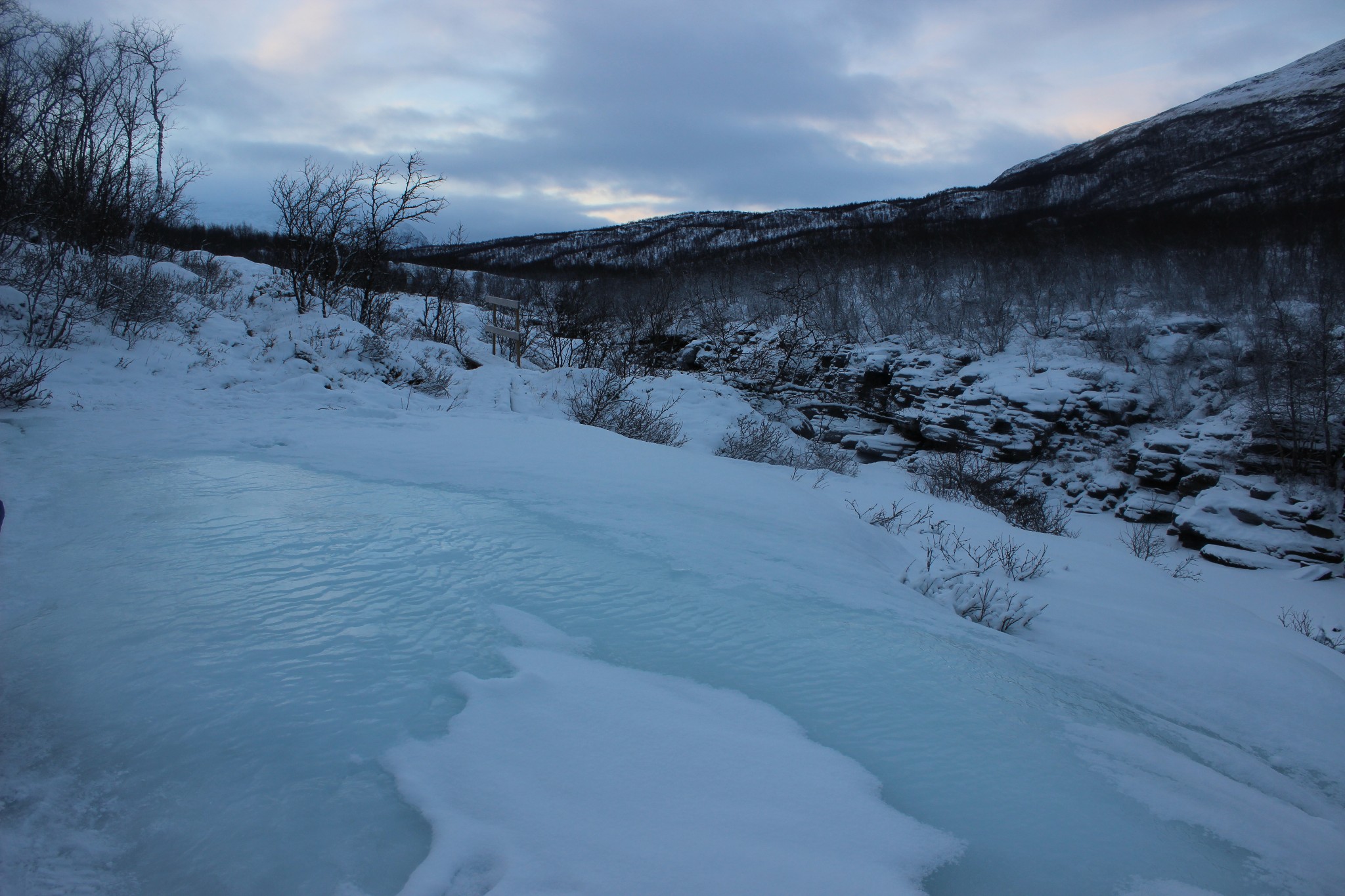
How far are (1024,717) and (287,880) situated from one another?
260 cm

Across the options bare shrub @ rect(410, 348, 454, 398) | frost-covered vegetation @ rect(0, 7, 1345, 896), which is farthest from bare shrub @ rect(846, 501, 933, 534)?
bare shrub @ rect(410, 348, 454, 398)

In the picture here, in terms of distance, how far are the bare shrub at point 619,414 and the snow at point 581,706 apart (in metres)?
5.57

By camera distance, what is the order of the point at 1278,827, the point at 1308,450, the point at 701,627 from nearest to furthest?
the point at 1278,827
the point at 701,627
the point at 1308,450

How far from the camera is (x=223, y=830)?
1.68 metres

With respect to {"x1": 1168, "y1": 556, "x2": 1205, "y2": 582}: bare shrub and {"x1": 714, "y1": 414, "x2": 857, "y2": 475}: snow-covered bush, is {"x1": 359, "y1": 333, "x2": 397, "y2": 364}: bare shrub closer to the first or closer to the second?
{"x1": 714, "y1": 414, "x2": 857, "y2": 475}: snow-covered bush

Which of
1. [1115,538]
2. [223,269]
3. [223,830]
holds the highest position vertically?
[223,269]

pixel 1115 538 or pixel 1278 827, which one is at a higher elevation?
pixel 1278 827

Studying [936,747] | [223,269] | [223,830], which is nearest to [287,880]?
[223,830]

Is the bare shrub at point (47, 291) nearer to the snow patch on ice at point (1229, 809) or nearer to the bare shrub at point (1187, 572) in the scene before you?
the snow patch on ice at point (1229, 809)

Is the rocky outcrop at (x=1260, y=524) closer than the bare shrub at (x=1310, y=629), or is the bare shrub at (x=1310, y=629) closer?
the bare shrub at (x=1310, y=629)

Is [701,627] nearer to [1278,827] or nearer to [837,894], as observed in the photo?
[837,894]

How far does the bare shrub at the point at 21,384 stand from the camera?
5985mm

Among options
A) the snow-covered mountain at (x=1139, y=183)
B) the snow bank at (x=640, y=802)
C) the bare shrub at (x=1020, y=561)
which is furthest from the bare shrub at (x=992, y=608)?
the snow-covered mountain at (x=1139, y=183)

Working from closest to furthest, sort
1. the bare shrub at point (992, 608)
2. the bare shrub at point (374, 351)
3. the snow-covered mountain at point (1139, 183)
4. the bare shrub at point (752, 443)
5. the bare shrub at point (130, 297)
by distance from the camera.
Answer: the bare shrub at point (992, 608)
the bare shrub at point (130, 297)
the bare shrub at point (752, 443)
the bare shrub at point (374, 351)
the snow-covered mountain at point (1139, 183)
